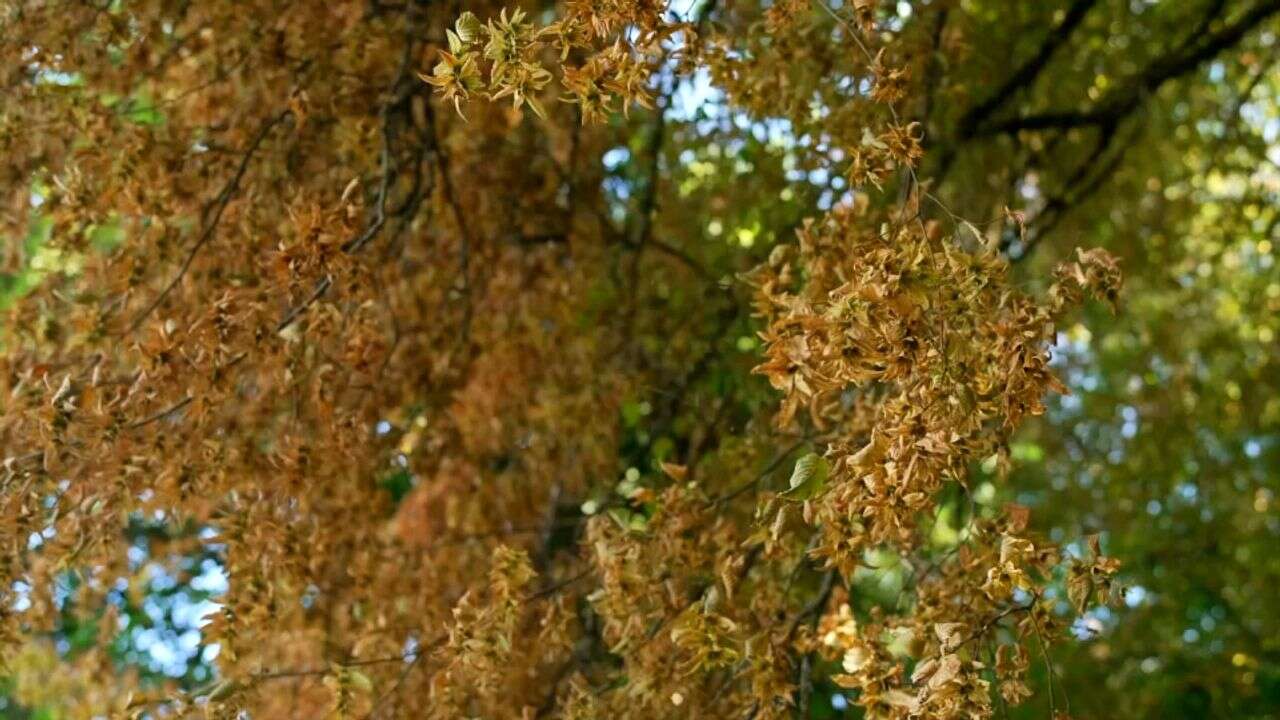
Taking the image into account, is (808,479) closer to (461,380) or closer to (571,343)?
(461,380)

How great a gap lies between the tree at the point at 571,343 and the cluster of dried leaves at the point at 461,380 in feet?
0.04

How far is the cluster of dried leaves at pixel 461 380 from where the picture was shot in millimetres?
1938

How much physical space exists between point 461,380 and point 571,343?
14.5 inches

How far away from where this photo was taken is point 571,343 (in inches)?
160

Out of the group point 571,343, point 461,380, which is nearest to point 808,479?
point 461,380

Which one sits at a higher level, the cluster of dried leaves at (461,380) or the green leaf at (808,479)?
the cluster of dried leaves at (461,380)

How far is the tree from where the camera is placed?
201 cm

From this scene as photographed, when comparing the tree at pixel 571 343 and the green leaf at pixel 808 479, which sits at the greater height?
the tree at pixel 571 343

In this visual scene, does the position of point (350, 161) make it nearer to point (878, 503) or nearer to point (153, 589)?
point (878, 503)

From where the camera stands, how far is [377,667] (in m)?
3.09

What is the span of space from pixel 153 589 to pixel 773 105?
519 cm

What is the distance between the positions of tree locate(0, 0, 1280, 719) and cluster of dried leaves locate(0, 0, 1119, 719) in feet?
0.04

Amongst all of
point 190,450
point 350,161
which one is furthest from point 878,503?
point 350,161

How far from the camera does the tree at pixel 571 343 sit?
2.01 metres
